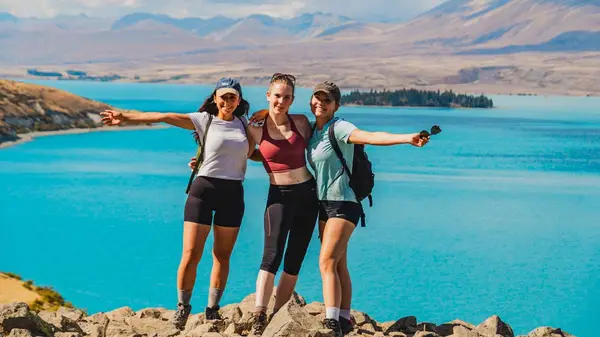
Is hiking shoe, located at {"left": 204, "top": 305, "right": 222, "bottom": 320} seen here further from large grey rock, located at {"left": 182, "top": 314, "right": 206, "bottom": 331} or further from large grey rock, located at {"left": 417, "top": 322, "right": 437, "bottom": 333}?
large grey rock, located at {"left": 417, "top": 322, "right": 437, "bottom": 333}

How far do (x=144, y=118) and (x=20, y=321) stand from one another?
1.19 meters

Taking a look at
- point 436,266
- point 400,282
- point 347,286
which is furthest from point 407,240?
point 347,286

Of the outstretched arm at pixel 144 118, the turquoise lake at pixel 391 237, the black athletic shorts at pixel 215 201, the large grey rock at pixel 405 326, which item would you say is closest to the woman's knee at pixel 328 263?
the black athletic shorts at pixel 215 201

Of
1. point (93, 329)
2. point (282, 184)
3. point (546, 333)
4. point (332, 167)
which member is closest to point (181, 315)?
point (93, 329)

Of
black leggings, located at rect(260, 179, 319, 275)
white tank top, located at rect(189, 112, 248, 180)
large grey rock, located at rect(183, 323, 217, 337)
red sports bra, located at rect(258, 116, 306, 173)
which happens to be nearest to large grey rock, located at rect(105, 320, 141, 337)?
large grey rock, located at rect(183, 323, 217, 337)

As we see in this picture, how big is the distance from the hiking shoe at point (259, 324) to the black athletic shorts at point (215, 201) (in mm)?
495

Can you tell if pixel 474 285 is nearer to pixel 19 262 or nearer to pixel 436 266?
pixel 436 266

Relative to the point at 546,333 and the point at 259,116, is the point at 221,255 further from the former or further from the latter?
the point at 546,333

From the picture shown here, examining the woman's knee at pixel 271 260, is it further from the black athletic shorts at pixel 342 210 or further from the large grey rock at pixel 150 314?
the large grey rock at pixel 150 314

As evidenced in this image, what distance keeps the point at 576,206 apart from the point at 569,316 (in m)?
14.1

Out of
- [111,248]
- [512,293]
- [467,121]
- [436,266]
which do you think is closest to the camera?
[512,293]

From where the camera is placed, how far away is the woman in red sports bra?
5133 millimetres

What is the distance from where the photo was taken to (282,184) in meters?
5.16

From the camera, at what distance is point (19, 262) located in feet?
59.8
